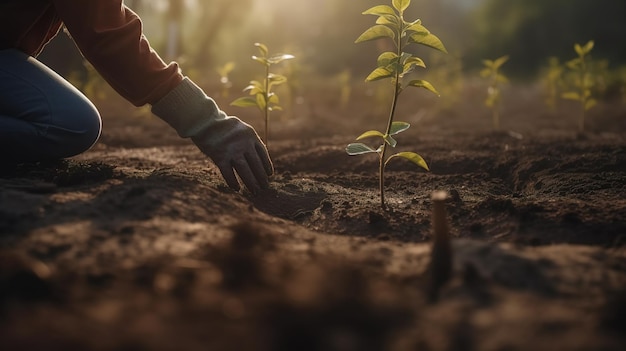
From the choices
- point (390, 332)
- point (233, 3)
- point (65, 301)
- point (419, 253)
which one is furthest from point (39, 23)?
point (233, 3)

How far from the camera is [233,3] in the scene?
683 inches

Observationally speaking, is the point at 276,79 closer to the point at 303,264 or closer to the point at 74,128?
the point at 74,128

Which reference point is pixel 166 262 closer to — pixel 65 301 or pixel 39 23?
pixel 65 301

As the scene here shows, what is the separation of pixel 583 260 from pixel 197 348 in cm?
110

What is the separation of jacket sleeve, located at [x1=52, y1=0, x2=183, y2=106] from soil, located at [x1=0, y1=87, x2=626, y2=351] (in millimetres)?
383

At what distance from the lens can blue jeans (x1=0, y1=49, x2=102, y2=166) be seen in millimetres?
2594

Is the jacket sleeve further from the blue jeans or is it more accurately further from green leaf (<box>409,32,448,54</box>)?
green leaf (<box>409,32,448,54</box>)

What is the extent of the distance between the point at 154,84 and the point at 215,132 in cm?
32

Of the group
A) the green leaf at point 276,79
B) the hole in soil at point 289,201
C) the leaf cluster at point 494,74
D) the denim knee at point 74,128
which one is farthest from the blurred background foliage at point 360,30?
the hole in soil at point 289,201

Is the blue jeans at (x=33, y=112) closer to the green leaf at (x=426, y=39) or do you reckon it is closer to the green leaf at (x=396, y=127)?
the green leaf at (x=396, y=127)

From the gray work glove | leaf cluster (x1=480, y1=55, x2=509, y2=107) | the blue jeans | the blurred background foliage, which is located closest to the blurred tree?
the blurred background foliage

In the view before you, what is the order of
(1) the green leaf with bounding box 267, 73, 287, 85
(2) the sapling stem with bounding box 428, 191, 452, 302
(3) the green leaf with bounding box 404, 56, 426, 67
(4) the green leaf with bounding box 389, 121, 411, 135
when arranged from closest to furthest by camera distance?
(2) the sapling stem with bounding box 428, 191, 452, 302, (3) the green leaf with bounding box 404, 56, 426, 67, (4) the green leaf with bounding box 389, 121, 411, 135, (1) the green leaf with bounding box 267, 73, 287, 85

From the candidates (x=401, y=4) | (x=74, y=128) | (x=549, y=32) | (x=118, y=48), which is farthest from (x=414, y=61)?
(x=549, y=32)

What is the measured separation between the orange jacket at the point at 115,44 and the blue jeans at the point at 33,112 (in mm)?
239
